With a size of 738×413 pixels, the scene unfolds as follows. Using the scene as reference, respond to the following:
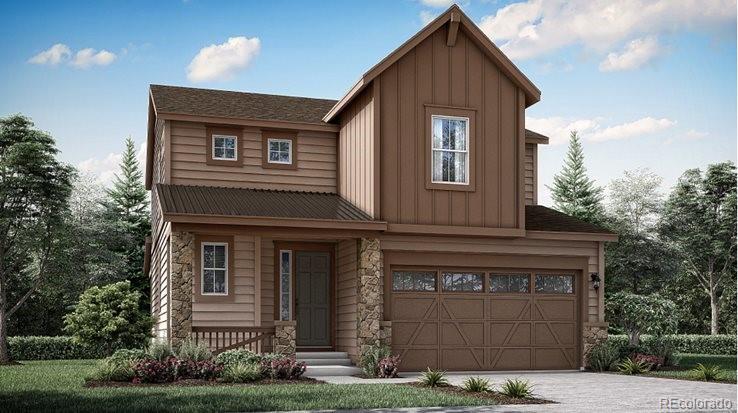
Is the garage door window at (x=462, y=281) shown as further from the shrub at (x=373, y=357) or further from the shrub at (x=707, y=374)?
the shrub at (x=707, y=374)

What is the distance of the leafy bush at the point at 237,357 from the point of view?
54.2 feet

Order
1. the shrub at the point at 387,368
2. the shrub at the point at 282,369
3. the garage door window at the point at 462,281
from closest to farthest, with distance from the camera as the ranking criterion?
the shrub at the point at 282,369 → the shrub at the point at 387,368 → the garage door window at the point at 462,281

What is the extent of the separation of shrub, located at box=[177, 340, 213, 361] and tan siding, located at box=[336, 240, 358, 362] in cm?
371

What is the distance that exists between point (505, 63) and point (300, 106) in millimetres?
6041

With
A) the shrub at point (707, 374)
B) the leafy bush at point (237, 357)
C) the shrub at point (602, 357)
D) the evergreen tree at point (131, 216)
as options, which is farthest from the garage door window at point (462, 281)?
the evergreen tree at point (131, 216)

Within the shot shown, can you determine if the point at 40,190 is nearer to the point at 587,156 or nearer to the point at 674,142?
the point at 587,156

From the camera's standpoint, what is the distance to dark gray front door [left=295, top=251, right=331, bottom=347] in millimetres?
20734

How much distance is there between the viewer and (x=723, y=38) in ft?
156

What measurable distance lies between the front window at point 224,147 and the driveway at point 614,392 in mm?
6475

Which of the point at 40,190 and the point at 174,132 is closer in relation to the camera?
the point at 174,132

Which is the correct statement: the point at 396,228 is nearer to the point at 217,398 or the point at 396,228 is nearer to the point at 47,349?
the point at 217,398

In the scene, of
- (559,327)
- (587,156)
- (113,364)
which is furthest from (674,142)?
(113,364)

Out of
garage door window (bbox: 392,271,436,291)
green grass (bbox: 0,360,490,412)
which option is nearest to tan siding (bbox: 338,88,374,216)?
garage door window (bbox: 392,271,436,291)

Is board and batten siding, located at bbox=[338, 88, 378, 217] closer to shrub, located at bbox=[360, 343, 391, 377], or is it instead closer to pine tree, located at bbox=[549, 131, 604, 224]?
shrub, located at bbox=[360, 343, 391, 377]
